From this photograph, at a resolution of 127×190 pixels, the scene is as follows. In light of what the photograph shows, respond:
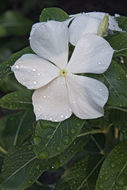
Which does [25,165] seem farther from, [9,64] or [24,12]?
[24,12]

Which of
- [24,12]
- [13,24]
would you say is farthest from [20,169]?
[24,12]

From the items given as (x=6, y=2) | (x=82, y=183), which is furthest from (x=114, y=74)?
(x=6, y=2)

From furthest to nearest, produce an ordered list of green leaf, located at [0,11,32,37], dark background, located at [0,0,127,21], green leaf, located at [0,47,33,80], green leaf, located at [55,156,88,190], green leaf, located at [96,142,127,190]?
dark background, located at [0,0,127,21], green leaf, located at [0,11,32,37], green leaf, located at [55,156,88,190], green leaf, located at [96,142,127,190], green leaf, located at [0,47,33,80]

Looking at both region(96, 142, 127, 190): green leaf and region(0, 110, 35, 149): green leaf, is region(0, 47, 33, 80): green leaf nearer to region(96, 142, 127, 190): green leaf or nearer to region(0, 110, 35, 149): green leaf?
region(96, 142, 127, 190): green leaf

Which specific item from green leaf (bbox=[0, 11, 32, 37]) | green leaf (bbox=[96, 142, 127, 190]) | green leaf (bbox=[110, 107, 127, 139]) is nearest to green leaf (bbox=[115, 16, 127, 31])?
green leaf (bbox=[110, 107, 127, 139])

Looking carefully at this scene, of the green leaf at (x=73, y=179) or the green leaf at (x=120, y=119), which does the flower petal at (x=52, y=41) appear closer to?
the green leaf at (x=120, y=119)
